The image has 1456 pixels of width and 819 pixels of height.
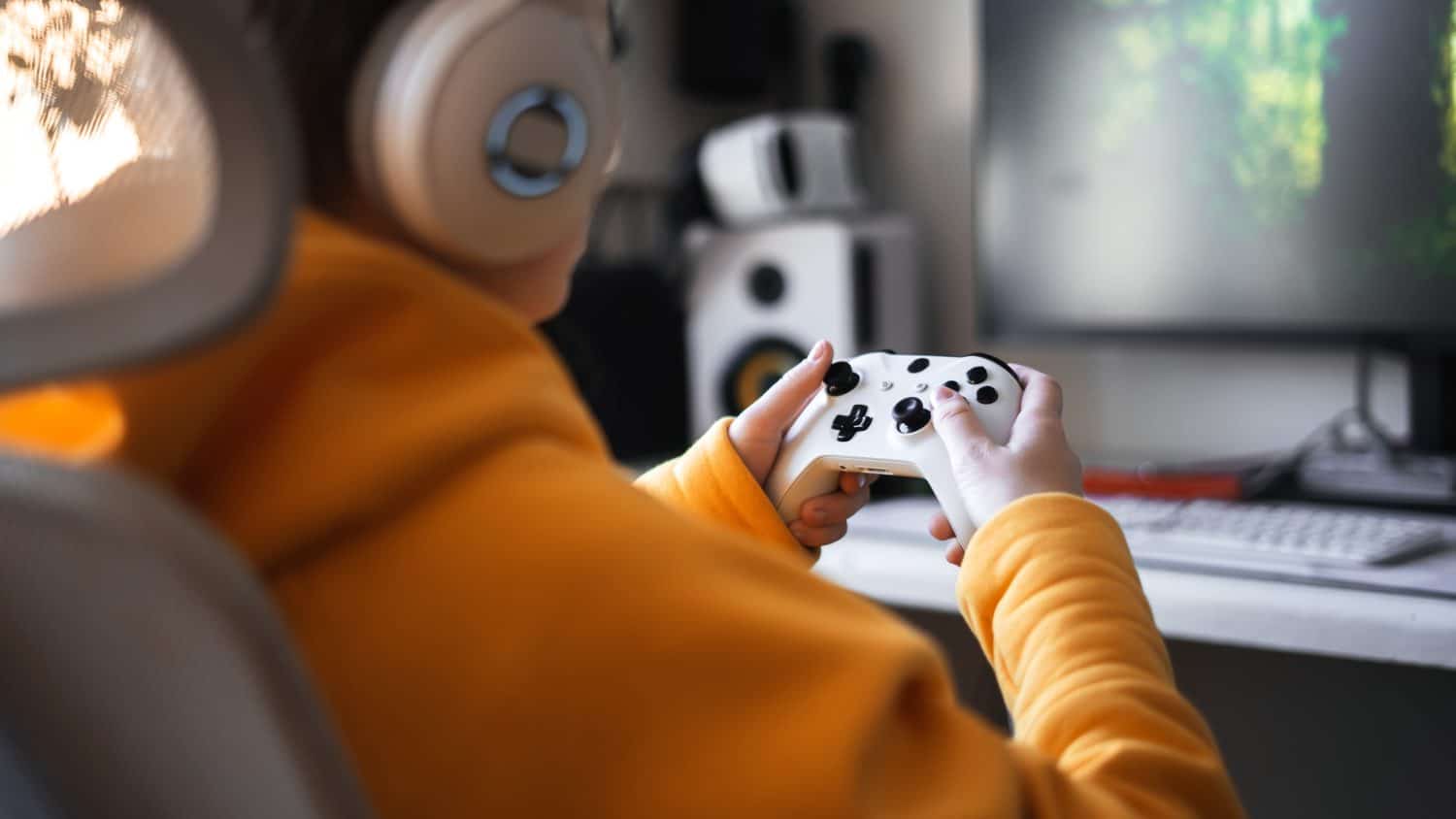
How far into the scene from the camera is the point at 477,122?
342 mm

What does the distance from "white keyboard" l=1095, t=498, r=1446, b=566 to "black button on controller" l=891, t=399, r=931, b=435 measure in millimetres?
324

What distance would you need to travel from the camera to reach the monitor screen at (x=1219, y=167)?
1086 mm

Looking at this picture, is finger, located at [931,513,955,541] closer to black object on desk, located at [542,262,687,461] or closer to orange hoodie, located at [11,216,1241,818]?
orange hoodie, located at [11,216,1241,818]

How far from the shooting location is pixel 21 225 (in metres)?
0.40

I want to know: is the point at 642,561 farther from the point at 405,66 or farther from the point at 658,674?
the point at 405,66

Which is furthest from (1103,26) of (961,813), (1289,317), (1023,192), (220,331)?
(220,331)

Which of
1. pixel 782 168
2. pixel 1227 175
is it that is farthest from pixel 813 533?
→ pixel 782 168

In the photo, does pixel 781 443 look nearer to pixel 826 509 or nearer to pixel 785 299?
pixel 826 509

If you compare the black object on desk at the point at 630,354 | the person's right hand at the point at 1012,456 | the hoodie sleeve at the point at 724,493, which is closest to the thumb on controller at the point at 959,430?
the person's right hand at the point at 1012,456

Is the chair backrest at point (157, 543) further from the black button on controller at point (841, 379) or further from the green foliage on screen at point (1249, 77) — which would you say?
the green foliage on screen at point (1249, 77)

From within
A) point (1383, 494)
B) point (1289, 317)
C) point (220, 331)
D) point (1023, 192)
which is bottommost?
point (1383, 494)

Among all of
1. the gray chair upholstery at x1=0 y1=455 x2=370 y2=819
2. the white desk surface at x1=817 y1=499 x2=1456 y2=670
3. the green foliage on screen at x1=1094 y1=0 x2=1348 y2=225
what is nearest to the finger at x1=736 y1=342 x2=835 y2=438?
the white desk surface at x1=817 y1=499 x2=1456 y2=670

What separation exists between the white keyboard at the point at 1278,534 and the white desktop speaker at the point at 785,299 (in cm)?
49

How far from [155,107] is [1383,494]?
1.02m
